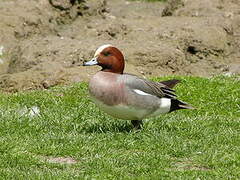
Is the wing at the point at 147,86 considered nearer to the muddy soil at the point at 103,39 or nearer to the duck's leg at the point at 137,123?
the duck's leg at the point at 137,123

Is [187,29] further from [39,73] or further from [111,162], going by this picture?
[111,162]

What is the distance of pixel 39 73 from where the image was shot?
1396 cm

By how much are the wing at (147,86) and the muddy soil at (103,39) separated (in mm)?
4317

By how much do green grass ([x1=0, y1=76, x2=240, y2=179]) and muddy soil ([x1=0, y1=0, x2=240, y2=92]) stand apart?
2.47 metres

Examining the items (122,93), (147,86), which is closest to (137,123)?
(147,86)

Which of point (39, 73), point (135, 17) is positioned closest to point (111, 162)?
point (39, 73)

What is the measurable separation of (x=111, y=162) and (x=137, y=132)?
152 centimetres

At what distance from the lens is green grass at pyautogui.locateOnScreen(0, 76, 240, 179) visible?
7.59 meters

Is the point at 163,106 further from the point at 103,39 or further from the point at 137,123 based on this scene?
the point at 103,39

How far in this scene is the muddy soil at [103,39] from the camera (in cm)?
1442

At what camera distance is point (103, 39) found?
1562cm

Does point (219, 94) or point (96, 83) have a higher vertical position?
point (96, 83)

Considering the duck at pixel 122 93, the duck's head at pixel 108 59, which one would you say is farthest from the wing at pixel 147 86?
the duck's head at pixel 108 59

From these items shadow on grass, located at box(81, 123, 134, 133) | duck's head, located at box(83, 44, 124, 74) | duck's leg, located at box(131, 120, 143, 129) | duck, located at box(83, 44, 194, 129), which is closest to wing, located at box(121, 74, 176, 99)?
duck, located at box(83, 44, 194, 129)
